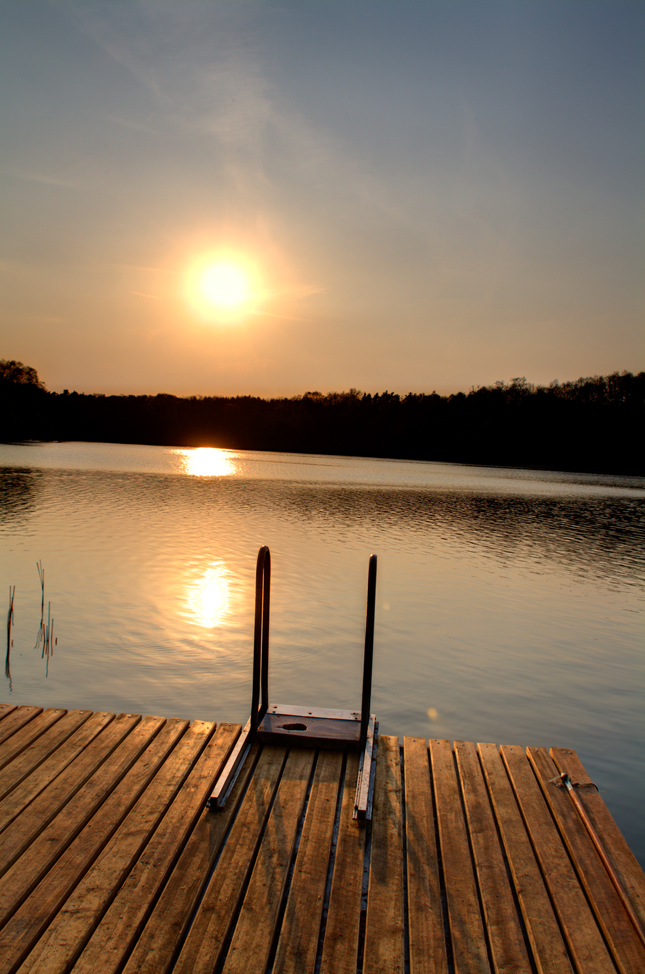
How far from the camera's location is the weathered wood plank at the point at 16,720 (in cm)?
388

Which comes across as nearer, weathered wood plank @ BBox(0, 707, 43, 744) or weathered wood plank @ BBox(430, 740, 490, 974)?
weathered wood plank @ BBox(430, 740, 490, 974)

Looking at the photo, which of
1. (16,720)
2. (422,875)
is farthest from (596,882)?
(16,720)

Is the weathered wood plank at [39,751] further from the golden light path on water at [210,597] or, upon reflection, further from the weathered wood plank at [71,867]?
the golden light path on water at [210,597]

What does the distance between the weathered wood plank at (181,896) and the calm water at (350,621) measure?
2.77 m

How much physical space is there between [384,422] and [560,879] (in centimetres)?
9776

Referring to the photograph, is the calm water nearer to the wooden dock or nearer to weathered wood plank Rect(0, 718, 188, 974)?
the wooden dock

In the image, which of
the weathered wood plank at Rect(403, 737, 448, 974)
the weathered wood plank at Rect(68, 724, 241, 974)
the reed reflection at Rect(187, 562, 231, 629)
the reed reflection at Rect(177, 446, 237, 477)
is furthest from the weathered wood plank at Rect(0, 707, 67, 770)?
the reed reflection at Rect(177, 446, 237, 477)

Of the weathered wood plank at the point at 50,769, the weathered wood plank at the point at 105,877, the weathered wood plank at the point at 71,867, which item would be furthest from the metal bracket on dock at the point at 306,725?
the weathered wood plank at the point at 50,769

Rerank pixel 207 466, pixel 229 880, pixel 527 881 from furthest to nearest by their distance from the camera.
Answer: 1. pixel 207 466
2. pixel 527 881
3. pixel 229 880

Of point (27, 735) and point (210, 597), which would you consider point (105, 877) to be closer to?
point (27, 735)

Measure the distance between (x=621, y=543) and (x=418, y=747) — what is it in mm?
15829

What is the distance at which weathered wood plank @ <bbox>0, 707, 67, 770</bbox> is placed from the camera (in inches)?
142

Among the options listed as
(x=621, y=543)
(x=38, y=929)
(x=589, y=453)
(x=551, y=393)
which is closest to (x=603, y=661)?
(x=38, y=929)

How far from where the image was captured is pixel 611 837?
3.15m
